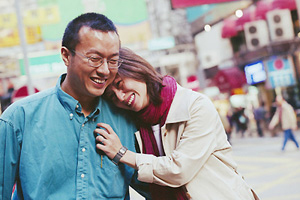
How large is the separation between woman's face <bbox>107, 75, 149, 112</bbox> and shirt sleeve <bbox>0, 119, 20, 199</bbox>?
2.20ft

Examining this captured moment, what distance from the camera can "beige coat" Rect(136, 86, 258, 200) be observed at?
217 centimetres

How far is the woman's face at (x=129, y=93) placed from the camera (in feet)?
7.55

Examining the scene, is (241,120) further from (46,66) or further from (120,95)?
(120,95)

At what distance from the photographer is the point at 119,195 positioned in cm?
206

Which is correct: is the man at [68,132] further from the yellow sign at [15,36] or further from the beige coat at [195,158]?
the yellow sign at [15,36]

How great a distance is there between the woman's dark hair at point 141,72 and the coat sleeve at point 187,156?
266 millimetres

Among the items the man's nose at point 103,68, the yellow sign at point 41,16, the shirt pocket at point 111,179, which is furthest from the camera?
the yellow sign at point 41,16

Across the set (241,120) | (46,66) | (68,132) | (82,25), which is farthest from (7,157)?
(241,120)

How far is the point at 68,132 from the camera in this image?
1956mm

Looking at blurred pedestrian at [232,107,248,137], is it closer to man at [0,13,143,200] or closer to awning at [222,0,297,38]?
awning at [222,0,297,38]

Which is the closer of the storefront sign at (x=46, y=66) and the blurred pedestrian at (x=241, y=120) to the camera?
the storefront sign at (x=46, y=66)

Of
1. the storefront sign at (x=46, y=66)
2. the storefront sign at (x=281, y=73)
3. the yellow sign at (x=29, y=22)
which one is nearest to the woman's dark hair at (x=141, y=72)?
the storefront sign at (x=46, y=66)

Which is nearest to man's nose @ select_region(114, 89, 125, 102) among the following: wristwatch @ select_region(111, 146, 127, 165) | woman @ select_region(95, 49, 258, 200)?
woman @ select_region(95, 49, 258, 200)

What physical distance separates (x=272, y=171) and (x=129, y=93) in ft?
25.6
